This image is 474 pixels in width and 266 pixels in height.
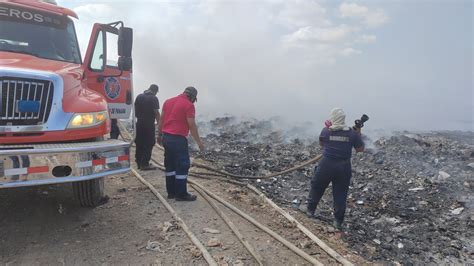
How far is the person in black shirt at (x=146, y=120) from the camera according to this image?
765 cm

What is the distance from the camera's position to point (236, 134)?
14102mm

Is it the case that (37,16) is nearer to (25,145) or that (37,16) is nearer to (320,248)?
(25,145)

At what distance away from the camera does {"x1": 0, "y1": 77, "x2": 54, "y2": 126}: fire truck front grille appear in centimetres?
389

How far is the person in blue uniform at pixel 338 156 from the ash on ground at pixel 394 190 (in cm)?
51

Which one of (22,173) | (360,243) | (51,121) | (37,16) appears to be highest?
(37,16)

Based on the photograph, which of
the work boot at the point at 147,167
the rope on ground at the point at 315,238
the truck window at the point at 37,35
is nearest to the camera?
the rope on ground at the point at 315,238

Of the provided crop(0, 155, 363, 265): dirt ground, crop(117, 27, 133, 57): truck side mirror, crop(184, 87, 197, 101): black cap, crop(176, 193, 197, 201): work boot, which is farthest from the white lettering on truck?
crop(176, 193, 197, 201): work boot

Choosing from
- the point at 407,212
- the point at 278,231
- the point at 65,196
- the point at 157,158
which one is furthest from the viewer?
the point at 157,158

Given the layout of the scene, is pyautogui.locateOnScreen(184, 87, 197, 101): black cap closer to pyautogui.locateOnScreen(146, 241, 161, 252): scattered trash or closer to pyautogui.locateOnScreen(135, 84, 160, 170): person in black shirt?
pyautogui.locateOnScreen(135, 84, 160, 170): person in black shirt

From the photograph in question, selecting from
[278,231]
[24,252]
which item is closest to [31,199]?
[24,252]

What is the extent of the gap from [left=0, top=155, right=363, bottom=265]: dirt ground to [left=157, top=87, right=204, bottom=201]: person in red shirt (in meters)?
0.34

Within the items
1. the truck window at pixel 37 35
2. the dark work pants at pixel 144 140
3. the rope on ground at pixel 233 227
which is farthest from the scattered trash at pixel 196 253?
the dark work pants at pixel 144 140

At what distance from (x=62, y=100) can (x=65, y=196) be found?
2131 millimetres

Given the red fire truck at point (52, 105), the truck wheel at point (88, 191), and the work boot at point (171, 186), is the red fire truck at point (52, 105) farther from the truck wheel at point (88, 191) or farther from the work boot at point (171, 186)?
the work boot at point (171, 186)
